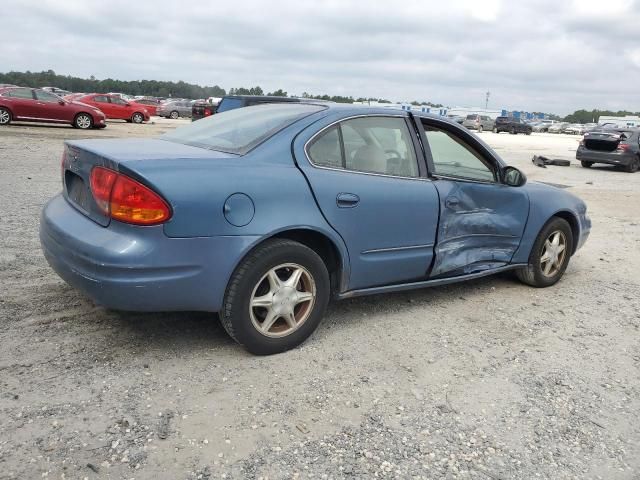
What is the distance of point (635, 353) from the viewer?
384 centimetres

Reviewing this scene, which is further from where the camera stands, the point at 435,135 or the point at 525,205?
the point at 525,205

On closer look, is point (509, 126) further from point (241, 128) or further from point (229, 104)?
point (241, 128)

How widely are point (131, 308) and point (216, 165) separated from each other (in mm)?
895

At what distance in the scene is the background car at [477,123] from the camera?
48147mm

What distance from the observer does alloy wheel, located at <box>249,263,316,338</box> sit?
3.28 meters

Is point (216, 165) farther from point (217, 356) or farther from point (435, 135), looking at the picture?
point (435, 135)

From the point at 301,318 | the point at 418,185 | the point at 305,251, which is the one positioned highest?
the point at 418,185

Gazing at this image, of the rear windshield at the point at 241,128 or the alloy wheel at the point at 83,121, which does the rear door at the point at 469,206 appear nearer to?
the rear windshield at the point at 241,128

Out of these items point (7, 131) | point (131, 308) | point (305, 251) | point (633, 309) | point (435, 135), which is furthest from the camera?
point (7, 131)

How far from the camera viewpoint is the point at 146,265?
9.50 feet

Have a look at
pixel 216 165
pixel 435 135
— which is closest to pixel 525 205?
pixel 435 135

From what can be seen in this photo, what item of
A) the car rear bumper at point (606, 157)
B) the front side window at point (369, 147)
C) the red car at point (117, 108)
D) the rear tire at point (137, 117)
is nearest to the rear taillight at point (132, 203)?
the front side window at point (369, 147)

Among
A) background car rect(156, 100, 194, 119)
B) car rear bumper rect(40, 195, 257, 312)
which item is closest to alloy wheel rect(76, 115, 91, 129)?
car rear bumper rect(40, 195, 257, 312)

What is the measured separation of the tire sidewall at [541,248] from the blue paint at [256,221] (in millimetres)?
658
